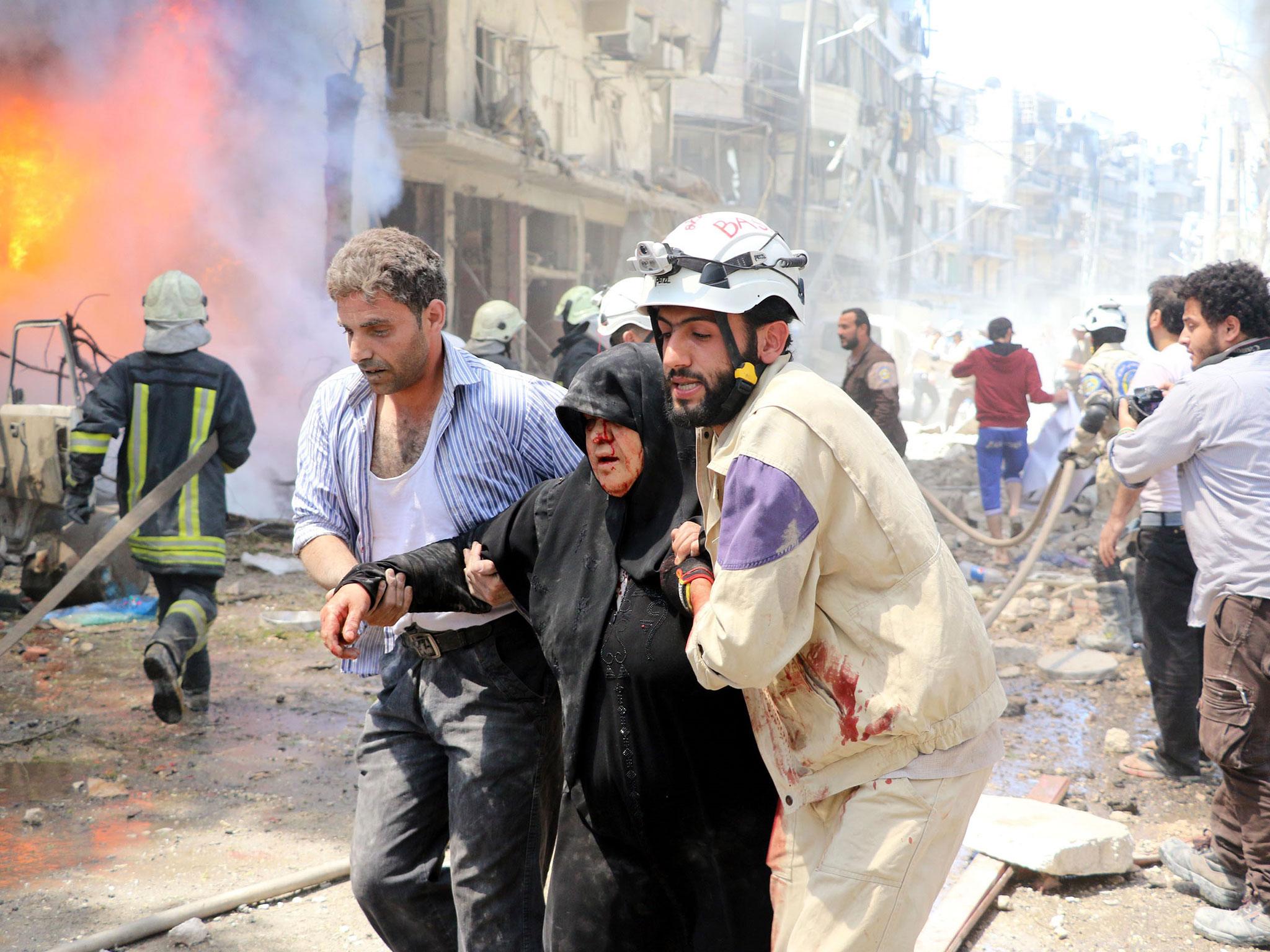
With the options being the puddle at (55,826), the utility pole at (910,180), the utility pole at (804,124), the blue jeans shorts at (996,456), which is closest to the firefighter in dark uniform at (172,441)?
the puddle at (55,826)

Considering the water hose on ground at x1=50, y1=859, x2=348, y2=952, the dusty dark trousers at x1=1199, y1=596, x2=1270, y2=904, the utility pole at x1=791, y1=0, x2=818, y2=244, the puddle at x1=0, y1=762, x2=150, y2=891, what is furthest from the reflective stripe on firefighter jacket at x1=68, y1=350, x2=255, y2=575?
the utility pole at x1=791, y1=0, x2=818, y2=244

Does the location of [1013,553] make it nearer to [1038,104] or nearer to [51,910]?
[51,910]

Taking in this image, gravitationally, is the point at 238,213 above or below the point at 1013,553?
above

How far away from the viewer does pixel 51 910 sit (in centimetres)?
348

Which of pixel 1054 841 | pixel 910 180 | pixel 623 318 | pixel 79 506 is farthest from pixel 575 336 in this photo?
pixel 910 180

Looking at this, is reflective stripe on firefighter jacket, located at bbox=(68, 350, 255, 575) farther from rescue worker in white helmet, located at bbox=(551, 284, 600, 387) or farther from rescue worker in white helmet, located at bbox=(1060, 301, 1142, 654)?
rescue worker in white helmet, located at bbox=(1060, 301, 1142, 654)

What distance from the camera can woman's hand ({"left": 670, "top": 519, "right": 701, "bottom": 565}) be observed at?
202cm

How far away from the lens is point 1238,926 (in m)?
3.44

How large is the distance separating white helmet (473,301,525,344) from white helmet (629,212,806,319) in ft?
17.2

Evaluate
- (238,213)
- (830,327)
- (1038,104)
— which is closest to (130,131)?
(238,213)

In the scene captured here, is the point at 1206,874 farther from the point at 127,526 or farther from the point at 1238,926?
the point at 127,526

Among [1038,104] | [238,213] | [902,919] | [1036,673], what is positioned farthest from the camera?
[1038,104]

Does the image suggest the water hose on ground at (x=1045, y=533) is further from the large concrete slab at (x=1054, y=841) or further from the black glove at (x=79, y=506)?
the black glove at (x=79, y=506)

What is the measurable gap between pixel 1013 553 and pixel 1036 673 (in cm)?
358
